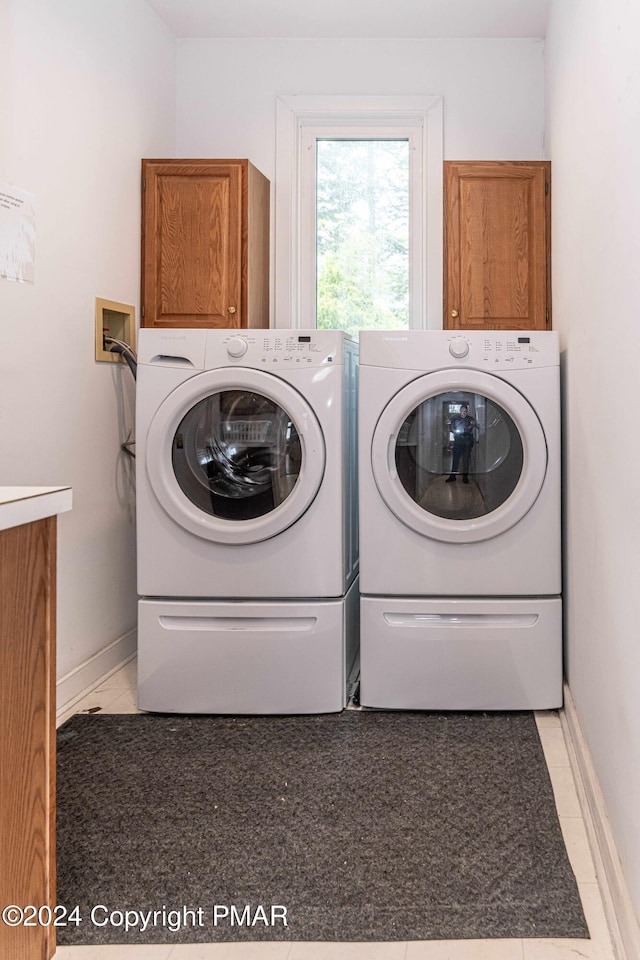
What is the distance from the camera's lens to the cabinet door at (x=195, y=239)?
2.96 metres

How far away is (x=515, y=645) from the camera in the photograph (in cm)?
239

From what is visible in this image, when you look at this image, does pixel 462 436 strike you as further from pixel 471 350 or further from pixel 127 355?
pixel 127 355

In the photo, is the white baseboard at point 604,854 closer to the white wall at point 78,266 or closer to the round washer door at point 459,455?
the round washer door at point 459,455

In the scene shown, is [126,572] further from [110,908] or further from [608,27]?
[608,27]

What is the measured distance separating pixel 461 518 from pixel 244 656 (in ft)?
2.61

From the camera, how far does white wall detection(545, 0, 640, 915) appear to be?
1441mm

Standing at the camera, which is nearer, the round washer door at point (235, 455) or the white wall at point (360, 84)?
the round washer door at point (235, 455)

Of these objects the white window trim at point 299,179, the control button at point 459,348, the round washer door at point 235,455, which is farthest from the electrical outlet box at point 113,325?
the control button at point 459,348

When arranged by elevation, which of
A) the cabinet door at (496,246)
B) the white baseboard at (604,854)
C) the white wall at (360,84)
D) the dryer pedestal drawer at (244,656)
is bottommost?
the white baseboard at (604,854)

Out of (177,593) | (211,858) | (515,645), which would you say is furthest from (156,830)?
(515,645)

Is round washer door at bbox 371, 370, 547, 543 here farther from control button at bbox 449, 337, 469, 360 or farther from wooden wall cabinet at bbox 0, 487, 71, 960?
wooden wall cabinet at bbox 0, 487, 71, 960

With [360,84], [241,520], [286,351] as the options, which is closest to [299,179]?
[360,84]

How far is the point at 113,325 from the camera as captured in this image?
9.30 feet

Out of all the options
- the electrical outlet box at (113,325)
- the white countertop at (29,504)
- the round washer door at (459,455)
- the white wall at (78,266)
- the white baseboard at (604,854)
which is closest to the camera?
the white countertop at (29,504)
